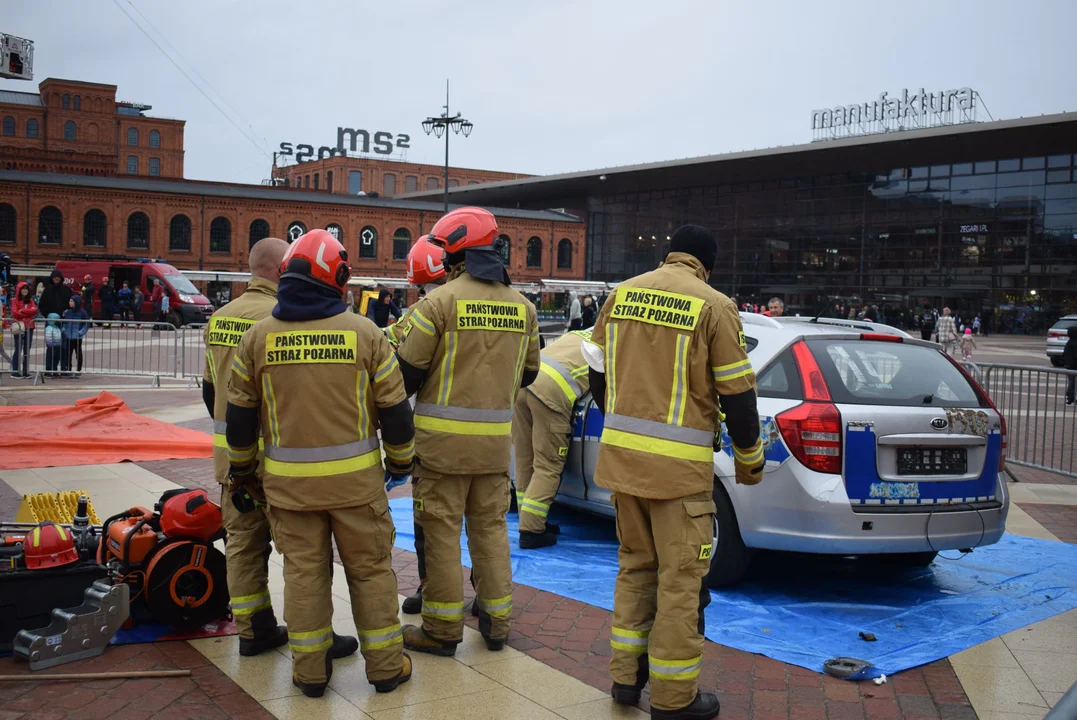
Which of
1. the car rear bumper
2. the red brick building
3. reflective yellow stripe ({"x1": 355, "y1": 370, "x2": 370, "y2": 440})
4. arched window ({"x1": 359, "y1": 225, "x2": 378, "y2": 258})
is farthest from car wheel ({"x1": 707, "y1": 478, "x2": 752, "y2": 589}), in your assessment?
arched window ({"x1": 359, "y1": 225, "x2": 378, "y2": 258})

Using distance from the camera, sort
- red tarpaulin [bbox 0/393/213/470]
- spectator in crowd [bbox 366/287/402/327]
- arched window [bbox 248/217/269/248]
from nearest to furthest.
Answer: red tarpaulin [bbox 0/393/213/470] → spectator in crowd [bbox 366/287/402/327] → arched window [bbox 248/217/269/248]

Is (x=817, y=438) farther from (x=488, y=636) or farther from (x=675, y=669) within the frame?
(x=488, y=636)

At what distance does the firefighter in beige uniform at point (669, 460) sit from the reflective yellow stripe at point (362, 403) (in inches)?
40.4

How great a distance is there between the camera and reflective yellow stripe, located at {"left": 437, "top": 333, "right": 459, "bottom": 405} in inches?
188

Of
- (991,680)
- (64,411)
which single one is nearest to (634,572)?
(991,680)

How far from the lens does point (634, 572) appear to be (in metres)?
4.20

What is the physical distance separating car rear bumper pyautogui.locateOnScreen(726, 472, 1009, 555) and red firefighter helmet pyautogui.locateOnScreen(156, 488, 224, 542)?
281 cm

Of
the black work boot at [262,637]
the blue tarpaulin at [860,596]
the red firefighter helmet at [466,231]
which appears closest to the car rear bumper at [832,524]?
the blue tarpaulin at [860,596]

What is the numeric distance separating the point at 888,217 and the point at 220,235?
40.5 metres

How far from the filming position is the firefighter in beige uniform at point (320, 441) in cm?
407

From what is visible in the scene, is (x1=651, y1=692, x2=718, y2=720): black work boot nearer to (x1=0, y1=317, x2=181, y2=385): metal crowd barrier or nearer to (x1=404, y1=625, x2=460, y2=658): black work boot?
(x1=404, y1=625, x2=460, y2=658): black work boot

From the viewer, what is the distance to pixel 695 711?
403 cm

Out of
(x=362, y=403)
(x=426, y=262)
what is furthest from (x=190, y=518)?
(x=426, y=262)

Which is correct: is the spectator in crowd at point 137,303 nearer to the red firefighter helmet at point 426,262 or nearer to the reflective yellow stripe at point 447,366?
the red firefighter helmet at point 426,262
